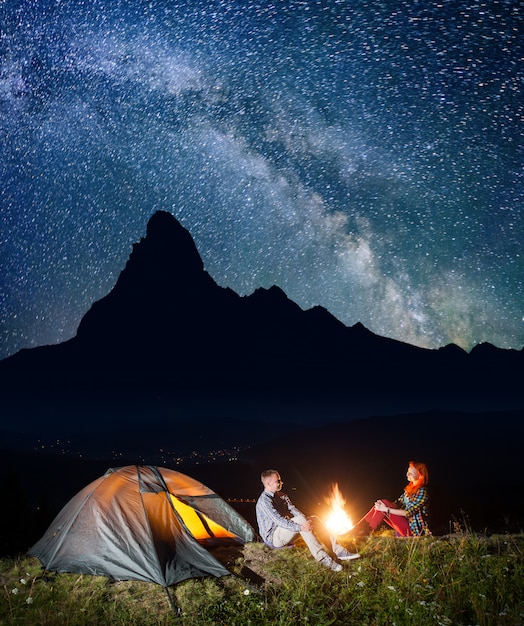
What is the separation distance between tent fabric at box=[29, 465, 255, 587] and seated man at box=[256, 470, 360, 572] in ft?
3.93

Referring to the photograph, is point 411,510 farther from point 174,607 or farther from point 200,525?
point 174,607

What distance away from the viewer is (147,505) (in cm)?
900

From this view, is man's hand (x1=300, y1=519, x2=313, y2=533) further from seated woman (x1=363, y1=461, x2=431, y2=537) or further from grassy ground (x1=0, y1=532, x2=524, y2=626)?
seated woman (x1=363, y1=461, x2=431, y2=537)

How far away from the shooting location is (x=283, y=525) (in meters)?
8.20

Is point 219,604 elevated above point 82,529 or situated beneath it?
situated beneath

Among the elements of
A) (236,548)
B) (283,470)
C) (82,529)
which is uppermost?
(82,529)

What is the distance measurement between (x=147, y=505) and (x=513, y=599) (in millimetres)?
6429

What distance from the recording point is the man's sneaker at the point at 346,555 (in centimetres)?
777

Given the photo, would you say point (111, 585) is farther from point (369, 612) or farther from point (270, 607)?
point (369, 612)

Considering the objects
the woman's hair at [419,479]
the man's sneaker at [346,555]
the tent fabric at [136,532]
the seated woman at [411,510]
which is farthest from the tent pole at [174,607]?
the woman's hair at [419,479]

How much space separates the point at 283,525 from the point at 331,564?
3.60 feet

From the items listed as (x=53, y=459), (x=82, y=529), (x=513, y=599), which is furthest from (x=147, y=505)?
(x=53, y=459)

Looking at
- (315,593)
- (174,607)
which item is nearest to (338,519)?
(315,593)

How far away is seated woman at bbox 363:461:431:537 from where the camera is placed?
888 cm
